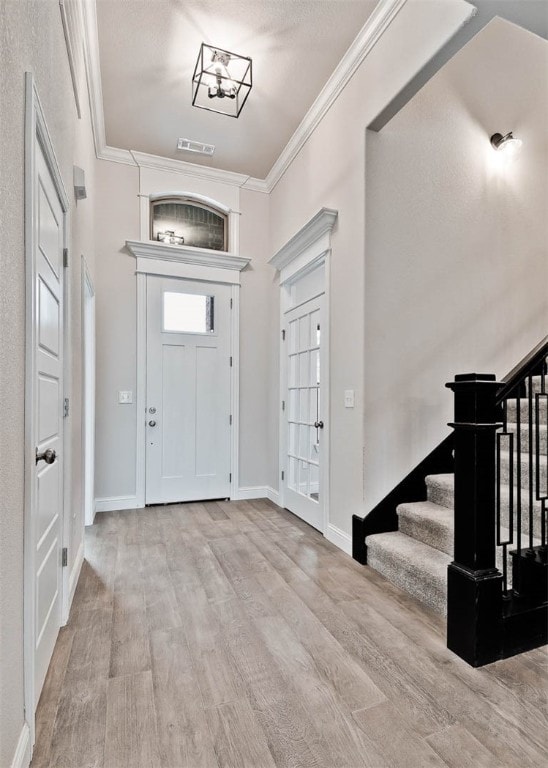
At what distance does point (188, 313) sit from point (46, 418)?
2.75 meters

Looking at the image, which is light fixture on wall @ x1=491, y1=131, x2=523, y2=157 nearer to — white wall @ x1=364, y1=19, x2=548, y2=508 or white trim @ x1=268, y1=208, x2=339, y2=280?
white wall @ x1=364, y1=19, x2=548, y2=508

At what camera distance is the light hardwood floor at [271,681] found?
132cm

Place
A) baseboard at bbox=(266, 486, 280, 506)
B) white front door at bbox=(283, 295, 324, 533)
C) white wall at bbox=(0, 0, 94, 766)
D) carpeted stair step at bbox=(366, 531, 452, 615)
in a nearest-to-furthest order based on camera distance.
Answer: white wall at bbox=(0, 0, 94, 766), carpeted stair step at bbox=(366, 531, 452, 615), white front door at bbox=(283, 295, 324, 533), baseboard at bbox=(266, 486, 280, 506)

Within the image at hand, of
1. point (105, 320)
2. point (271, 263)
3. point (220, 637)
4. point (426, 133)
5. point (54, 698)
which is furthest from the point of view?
point (271, 263)

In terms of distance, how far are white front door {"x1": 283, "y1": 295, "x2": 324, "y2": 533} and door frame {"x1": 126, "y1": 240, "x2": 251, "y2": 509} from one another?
624 millimetres

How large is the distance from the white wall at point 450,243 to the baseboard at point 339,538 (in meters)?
0.35

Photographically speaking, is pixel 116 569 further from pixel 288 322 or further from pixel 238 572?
pixel 288 322

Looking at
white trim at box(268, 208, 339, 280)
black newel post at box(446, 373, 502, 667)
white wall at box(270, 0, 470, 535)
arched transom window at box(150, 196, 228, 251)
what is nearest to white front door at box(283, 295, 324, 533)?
white wall at box(270, 0, 470, 535)

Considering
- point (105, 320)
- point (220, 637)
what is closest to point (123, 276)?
point (105, 320)

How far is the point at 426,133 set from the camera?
305cm

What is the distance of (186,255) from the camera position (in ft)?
13.8

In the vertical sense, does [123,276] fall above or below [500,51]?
below

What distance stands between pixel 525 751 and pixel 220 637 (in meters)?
1.23

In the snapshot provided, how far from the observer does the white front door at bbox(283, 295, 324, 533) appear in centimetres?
350
